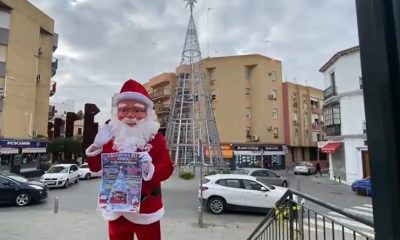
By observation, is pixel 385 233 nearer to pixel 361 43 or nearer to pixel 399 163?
pixel 399 163

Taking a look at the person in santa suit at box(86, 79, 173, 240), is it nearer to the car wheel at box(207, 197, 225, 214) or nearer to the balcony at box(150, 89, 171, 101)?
the car wheel at box(207, 197, 225, 214)

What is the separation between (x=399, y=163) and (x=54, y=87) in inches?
1576

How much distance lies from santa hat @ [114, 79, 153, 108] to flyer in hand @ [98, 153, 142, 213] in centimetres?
70

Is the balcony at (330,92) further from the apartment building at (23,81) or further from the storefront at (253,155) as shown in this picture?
the apartment building at (23,81)

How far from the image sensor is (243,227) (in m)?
10.3

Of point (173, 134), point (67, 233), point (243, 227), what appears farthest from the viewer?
point (173, 134)

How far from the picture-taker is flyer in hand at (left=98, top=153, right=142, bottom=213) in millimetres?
3568

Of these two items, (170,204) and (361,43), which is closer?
(361,43)

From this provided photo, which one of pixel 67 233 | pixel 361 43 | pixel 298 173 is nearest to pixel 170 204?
pixel 67 233

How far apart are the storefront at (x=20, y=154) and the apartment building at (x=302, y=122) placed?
29.3m

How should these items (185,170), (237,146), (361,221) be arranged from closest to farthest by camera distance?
(361,221) → (185,170) → (237,146)

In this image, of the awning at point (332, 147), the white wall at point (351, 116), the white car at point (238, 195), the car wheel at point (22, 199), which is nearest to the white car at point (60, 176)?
the car wheel at point (22, 199)

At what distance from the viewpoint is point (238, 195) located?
12.8m

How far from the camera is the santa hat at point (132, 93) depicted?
13.2 ft
